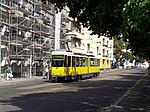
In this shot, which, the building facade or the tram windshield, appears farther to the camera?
the building facade

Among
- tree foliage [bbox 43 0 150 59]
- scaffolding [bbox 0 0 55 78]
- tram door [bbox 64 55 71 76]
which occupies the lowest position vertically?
tram door [bbox 64 55 71 76]

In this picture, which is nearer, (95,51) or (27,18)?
(27,18)

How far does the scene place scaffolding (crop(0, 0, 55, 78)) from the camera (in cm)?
5675

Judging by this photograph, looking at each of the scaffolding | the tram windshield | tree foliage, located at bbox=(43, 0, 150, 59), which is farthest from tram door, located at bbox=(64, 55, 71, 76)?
tree foliage, located at bbox=(43, 0, 150, 59)

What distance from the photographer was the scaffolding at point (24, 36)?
5675cm

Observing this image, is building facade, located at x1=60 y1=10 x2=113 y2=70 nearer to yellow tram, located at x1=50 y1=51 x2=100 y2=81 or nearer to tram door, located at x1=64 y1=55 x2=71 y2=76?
yellow tram, located at x1=50 y1=51 x2=100 y2=81

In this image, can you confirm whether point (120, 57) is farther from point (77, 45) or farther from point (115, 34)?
point (115, 34)

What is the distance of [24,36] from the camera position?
6341 centimetres

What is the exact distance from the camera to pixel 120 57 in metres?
150

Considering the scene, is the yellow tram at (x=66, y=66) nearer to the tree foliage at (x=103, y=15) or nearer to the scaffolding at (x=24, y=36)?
the scaffolding at (x=24, y=36)

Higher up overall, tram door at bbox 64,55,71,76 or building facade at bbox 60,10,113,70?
building facade at bbox 60,10,113,70

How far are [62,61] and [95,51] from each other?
241ft

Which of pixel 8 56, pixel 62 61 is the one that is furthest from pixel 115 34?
pixel 8 56

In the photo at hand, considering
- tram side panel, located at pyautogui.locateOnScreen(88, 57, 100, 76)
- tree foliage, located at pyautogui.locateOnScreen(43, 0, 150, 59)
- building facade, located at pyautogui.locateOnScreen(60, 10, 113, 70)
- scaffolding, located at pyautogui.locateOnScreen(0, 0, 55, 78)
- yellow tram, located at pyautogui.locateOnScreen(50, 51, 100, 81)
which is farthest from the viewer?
building facade, located at pyautogui.locateOnScreen(60, 10, 113, 70)
